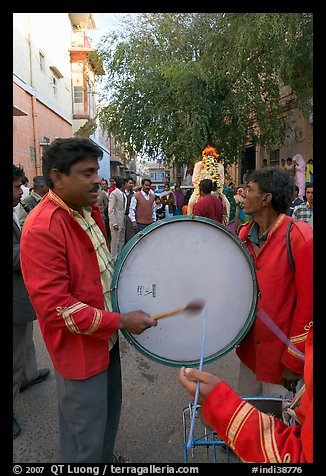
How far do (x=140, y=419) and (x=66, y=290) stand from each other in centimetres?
168

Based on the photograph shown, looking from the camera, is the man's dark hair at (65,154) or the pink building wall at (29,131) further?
the pink building wall at (29,131)

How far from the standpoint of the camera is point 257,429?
1223 millimetres

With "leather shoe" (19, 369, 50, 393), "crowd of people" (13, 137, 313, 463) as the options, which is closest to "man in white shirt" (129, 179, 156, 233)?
"leather shoe" (19, 369, 50, 393)

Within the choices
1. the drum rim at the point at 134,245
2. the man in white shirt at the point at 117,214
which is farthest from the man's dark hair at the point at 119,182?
the drum rim at the point at 134,245

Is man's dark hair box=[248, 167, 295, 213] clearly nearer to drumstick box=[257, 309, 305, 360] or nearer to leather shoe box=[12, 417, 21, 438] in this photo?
drumstick box=[257, 309, 305, 360]

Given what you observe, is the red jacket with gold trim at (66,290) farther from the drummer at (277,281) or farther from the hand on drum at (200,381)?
the drummer at (277,281)

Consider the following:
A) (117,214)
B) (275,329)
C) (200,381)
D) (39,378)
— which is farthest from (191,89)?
(200,381)

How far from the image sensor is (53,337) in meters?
1.69

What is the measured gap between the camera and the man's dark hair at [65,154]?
5.51ft

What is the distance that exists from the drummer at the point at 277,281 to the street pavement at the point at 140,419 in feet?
2.22

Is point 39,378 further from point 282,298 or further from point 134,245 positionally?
point 282,298
